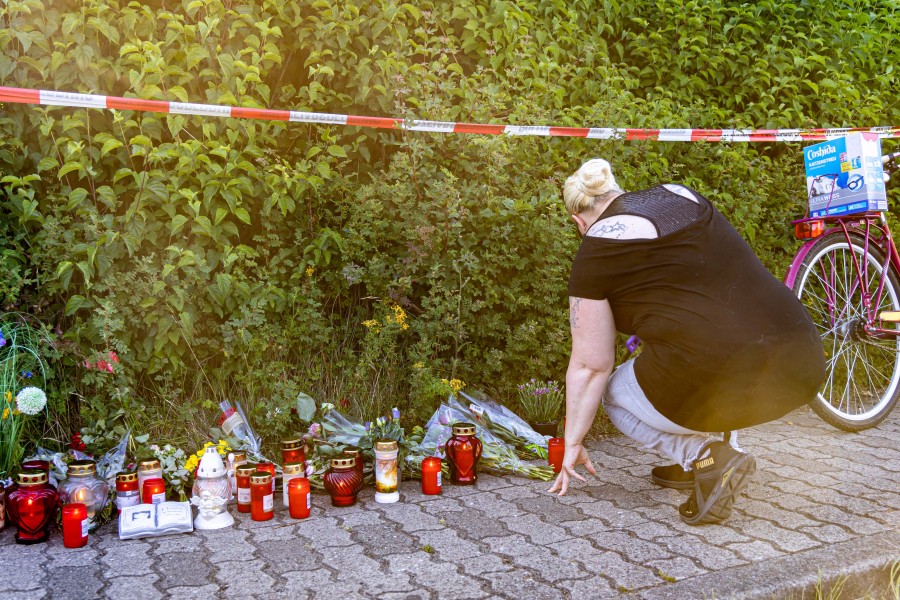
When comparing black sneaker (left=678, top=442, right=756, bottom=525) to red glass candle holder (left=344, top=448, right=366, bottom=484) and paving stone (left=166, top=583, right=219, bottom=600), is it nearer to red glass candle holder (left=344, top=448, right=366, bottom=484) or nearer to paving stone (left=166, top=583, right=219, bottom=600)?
red glass candle holder (left=344, top=448, right=366, bottom=484)

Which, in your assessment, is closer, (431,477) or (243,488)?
(243,488)

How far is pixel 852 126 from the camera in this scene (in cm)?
606

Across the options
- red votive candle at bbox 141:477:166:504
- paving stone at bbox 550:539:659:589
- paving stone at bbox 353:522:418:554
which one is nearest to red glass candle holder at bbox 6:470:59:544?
red votive candle at bbox 141:477:166:504

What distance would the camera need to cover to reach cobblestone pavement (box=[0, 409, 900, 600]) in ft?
8.57

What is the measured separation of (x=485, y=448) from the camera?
12.6ft

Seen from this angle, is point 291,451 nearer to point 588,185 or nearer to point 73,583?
point 73,583

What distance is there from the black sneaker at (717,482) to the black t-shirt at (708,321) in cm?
12

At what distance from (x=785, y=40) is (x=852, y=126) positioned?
0.86m

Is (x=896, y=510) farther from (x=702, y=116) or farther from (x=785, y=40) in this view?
(x=785, y=40)

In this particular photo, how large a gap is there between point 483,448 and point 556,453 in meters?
0.36

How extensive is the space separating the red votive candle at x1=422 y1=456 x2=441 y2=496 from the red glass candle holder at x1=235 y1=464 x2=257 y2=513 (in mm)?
747

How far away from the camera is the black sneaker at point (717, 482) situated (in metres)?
3.08

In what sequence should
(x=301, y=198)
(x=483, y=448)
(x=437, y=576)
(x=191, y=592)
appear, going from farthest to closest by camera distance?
(x=301, y=198), (x=483, y=448), (x=437, y=576), (x=191, y=592)

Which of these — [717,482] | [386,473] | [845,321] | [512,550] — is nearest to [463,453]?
[386,473]
